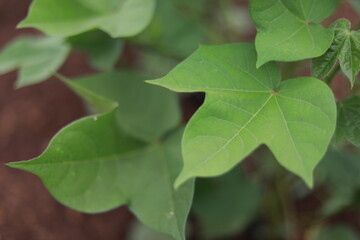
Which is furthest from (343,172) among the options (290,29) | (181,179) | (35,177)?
(35,177)

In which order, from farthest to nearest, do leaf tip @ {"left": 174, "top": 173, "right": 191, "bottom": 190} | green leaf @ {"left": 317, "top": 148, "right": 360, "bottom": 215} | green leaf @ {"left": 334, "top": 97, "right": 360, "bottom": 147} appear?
1. green leaf @ {"left": 317, "top": 148, "right": 360, "bottom": 215}
2. green leaf @ {"left": 334, "top": 97, "right": 360, "bottom": 147}
3. leaf tip @ {"left": 174, "top": 173, "right": 191, "bottom": 190}

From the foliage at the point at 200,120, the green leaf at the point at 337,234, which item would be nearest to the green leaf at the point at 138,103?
the foliage at the point at 200,120

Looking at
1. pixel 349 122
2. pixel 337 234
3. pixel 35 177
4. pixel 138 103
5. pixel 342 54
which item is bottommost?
pixel 337 234

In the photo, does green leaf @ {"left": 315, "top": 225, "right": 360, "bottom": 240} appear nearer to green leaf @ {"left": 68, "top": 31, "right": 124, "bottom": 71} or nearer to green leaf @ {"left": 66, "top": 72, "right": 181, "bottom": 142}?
green leaf @ {"left": 66, "top": 72, "right": 181, "bottom": 142}

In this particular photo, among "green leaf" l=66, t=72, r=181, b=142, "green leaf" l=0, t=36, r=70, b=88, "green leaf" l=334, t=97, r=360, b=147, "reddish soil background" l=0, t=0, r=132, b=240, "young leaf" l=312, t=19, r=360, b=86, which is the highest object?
"young leaf" l=312, t=19, r=360, b=86

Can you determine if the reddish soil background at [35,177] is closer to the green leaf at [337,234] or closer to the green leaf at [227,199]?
the green leaf at [227,199]

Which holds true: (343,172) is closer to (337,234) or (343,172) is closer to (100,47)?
(337,234)

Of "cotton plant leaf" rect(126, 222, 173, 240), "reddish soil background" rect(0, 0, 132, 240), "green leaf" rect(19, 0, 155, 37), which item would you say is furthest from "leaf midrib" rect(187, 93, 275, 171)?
"reddish soil background" rect(0, 0, 132, 240)

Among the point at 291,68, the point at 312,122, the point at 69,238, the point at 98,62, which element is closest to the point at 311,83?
the point at 312,122
